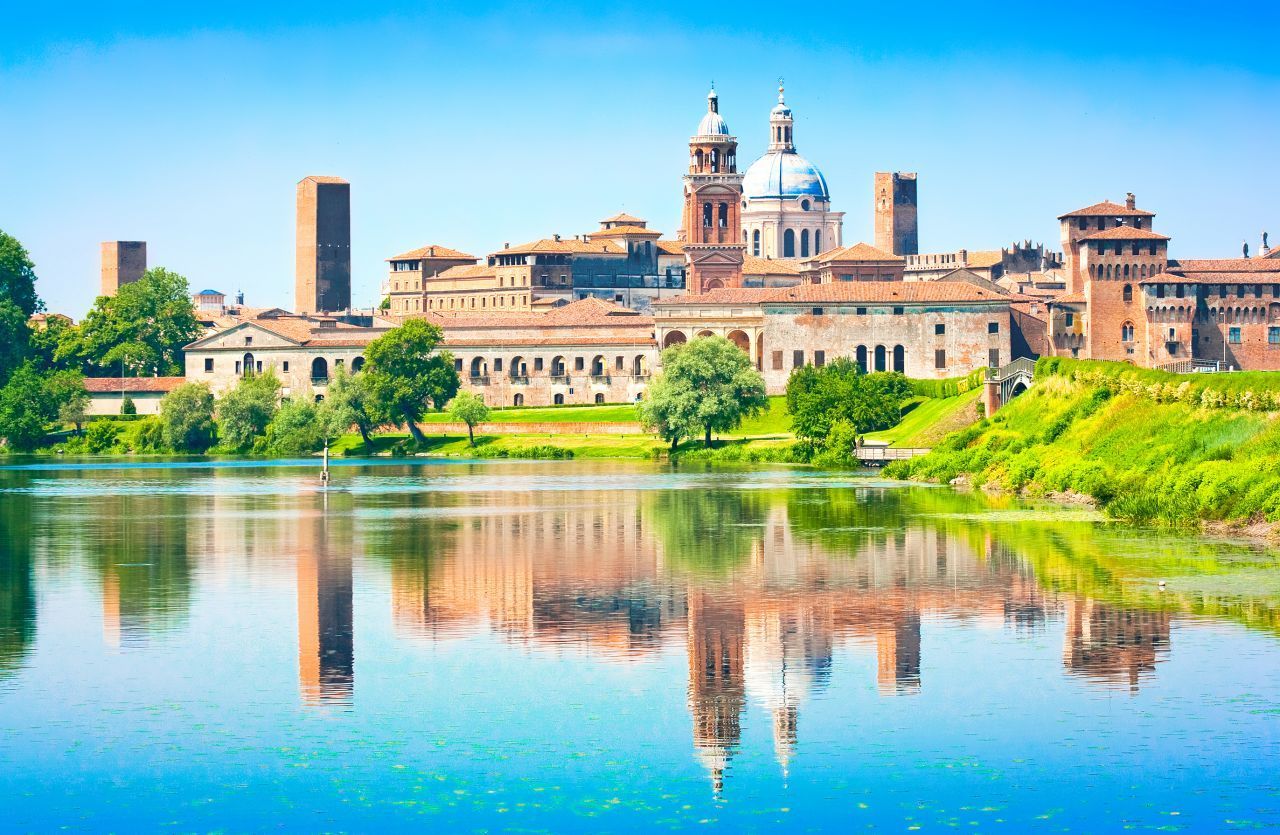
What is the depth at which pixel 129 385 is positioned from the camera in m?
92.1

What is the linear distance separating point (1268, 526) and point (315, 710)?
18669 millimetres

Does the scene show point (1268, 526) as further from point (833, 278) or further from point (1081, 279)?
point (833, 278)

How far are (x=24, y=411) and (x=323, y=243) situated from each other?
1800 inches

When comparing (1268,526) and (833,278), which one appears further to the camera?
(833,278)

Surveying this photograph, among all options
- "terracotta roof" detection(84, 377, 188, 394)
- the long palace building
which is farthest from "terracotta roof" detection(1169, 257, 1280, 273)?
"terracotta roof" detection(84, 377, 188, 394)

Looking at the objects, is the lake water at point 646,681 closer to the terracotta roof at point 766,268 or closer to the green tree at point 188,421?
the green tree at point 188,421

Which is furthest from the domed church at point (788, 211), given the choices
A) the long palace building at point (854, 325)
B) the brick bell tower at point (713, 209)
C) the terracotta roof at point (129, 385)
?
the terracotta roof at point (129, 385)

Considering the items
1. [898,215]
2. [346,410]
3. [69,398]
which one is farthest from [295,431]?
[898,215]

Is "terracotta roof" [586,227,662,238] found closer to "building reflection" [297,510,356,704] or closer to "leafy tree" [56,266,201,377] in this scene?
"leafy tree" [56,266,201,377]

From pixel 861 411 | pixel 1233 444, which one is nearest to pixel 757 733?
pixel 1233 444

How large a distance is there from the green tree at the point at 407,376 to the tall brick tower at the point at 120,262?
64.1 metres

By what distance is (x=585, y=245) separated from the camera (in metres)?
116

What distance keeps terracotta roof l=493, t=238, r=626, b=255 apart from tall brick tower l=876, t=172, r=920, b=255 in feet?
78.9

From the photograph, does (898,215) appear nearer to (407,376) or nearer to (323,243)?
(323,243)
